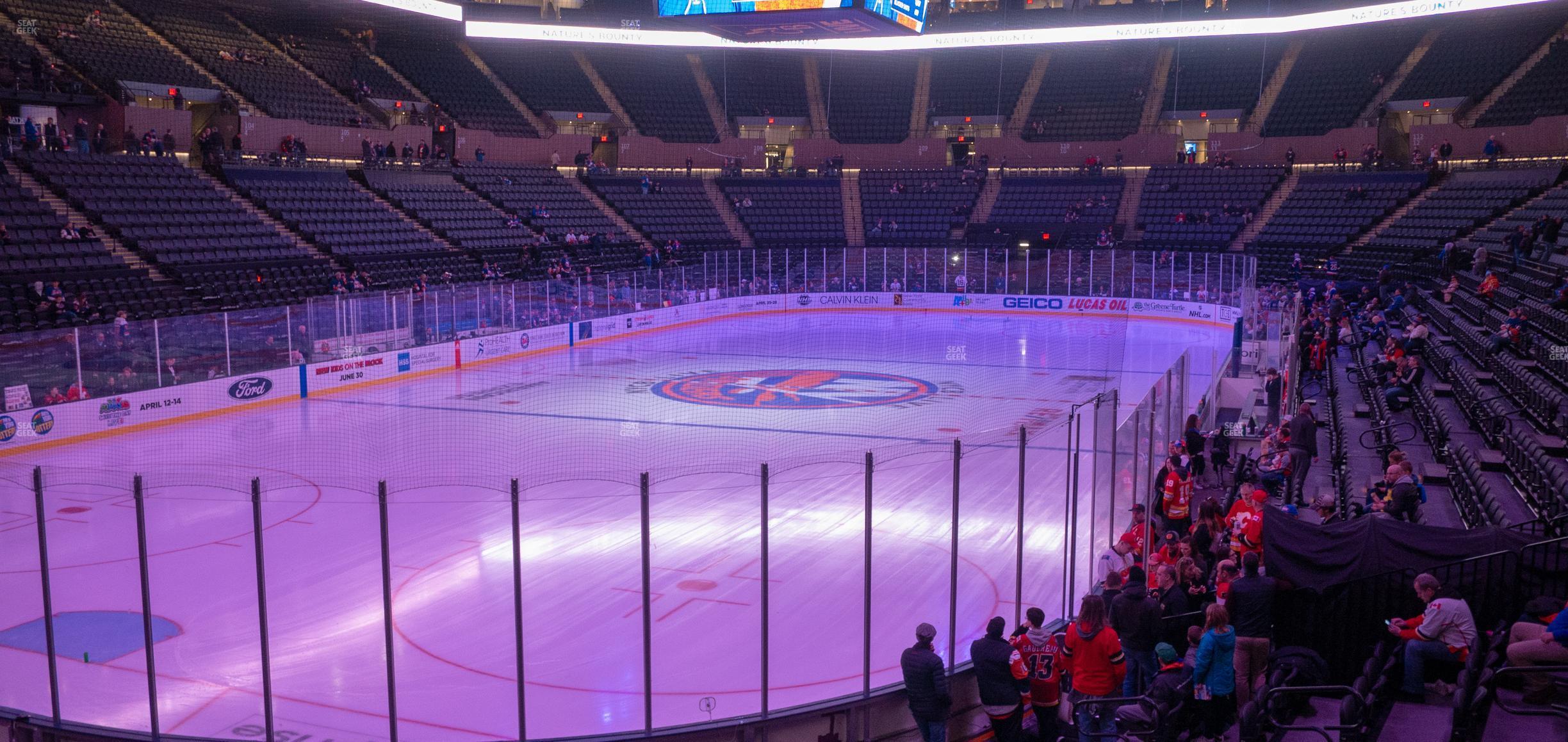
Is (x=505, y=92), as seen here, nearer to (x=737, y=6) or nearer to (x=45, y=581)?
(x=737, y=6)

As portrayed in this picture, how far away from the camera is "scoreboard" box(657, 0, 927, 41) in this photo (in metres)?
22.9

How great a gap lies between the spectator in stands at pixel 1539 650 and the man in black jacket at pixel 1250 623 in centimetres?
151

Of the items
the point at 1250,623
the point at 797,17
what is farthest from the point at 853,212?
the point at 1250,623

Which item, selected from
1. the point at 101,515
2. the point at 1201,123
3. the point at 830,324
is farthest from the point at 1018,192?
the point at 101,515

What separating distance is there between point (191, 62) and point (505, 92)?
13.5m

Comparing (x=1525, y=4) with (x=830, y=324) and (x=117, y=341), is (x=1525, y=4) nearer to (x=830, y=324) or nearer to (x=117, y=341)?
(x=830, y=324)

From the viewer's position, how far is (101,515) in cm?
1368

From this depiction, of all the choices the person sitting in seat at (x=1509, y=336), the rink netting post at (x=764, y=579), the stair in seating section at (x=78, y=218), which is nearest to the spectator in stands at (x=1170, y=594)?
the rink netting post at (x=764, y=579)

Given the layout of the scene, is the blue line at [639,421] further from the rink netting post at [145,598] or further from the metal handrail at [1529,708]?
the rink netting post at [145,598]

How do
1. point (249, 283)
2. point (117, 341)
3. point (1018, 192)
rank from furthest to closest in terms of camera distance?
point (1018, 192) < point (249, 283) < point (117, 341)

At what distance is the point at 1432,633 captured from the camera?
277 inches

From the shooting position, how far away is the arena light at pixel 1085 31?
4188 cm

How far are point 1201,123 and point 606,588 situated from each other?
45651 mm

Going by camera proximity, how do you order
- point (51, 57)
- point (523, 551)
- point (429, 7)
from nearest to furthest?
point (523, 551) → point (51, 57) → point (429, 7)
